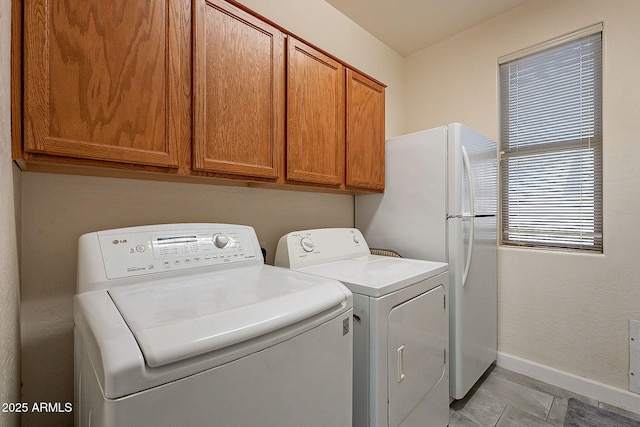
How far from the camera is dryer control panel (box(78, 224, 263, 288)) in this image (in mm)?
1019

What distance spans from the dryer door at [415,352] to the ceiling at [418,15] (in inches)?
85.1

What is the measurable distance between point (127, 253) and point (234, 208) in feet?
2.22

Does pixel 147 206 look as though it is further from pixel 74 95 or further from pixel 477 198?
pixel 477 198

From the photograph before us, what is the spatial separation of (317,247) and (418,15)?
6.93ft

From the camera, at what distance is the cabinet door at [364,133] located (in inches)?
73.9

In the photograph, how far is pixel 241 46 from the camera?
4.31ft

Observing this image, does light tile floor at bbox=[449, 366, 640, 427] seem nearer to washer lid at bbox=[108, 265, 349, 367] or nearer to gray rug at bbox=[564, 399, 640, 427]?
gray rug at bbox=[564, 399, 640, 427]

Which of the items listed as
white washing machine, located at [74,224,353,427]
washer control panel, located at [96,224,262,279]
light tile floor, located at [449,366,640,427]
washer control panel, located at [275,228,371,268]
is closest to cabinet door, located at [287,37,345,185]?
washer control panel, located at [275,228,371,268]

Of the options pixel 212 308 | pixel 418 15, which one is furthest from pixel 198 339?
pixel 418 15

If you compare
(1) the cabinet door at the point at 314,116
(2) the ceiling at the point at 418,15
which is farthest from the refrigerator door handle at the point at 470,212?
(2) the ceiling at the point at 418,15

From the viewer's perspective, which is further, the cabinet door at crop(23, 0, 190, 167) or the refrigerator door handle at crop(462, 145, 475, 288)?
the refrigerator door handle at crop(462, 145, 475, 288)

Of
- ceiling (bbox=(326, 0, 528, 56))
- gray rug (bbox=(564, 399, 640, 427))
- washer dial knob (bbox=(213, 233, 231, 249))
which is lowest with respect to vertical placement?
gray rug (bbox=(564, 399, 640, 427))

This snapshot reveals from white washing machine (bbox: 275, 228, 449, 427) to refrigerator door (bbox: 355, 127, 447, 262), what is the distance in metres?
0.26

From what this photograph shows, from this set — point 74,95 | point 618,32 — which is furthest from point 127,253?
point 618,32
